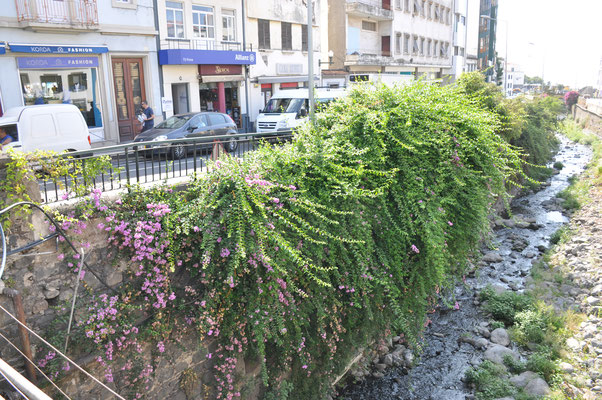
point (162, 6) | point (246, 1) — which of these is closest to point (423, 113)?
point (162, 6)

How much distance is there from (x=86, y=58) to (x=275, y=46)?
39.2 feet

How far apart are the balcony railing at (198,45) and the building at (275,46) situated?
1.27m

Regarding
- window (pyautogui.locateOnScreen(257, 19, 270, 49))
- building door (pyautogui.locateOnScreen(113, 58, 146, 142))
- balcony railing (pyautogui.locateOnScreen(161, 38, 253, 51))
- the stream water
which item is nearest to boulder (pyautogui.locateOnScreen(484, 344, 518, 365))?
the stream water

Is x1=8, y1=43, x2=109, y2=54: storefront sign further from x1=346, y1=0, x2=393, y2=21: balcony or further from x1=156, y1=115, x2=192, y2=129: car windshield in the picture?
x1=346, y1=0, x2=393, y2=21: balcony

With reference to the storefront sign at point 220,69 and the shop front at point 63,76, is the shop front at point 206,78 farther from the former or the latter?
the shop front at point 63,76

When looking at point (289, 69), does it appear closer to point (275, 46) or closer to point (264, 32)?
point (275, 46)

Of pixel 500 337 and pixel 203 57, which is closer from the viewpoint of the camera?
pixel 500 337

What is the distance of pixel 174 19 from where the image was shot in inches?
880

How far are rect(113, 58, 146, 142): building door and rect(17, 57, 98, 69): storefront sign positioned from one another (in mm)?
1207

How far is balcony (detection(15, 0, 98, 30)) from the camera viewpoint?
1655 centimetres

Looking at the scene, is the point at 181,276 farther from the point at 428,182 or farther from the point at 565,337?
the point at 565,337

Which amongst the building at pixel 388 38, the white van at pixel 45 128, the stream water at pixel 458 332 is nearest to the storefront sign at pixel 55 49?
the white van at pixel 45 128

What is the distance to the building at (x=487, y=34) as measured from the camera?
74887 mm

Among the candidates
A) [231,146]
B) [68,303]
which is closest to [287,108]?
[231,146]
